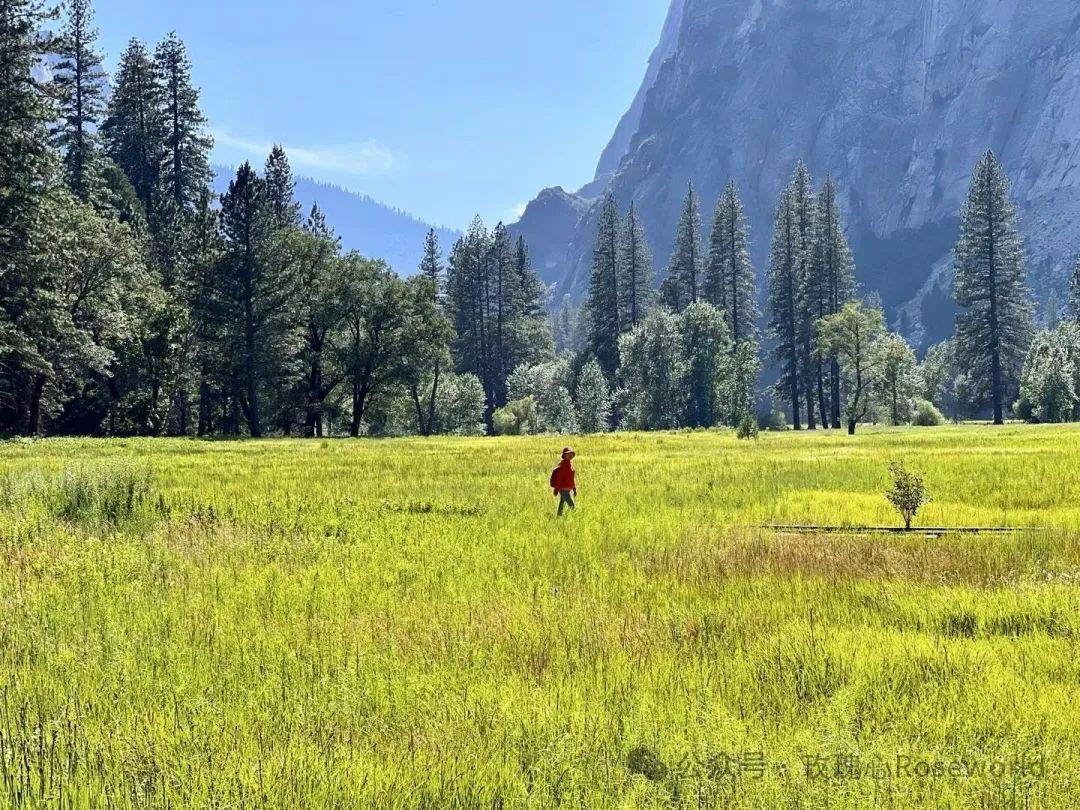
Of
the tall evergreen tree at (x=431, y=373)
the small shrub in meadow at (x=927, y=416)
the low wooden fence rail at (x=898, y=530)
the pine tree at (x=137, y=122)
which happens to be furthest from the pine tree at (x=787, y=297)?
the low wooden fence rail at (x=898, y=530)

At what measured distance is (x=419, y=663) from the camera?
5.96 metres

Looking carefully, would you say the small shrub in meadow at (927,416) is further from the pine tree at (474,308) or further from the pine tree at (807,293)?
the pine tree at (474,308)

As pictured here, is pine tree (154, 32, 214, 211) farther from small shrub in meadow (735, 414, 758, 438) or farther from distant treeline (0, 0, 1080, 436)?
small shrub in meadow (735, 414, 758, 438)

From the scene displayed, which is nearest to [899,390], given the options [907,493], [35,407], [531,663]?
[907,493]

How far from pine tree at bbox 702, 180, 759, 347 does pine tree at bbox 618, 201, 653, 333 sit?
9.96 m

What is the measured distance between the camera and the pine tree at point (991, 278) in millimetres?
71938

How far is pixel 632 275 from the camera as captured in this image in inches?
3858

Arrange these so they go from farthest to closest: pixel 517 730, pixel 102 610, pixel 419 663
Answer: pixel 102 610
pixel 419 663
pixel 517 730

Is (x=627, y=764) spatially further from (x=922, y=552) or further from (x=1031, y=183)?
(x=1031, y=183)

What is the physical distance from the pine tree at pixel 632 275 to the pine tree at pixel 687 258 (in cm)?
396

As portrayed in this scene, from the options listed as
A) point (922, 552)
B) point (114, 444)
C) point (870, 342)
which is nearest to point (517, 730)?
point (922, 552)

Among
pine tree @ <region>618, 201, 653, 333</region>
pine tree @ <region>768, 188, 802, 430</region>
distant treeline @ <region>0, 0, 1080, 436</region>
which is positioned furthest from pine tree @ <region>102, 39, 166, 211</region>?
pine tree @ <region>768, 188, 802, 430</region>

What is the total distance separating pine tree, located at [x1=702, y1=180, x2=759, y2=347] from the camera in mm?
90375

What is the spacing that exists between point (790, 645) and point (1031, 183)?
231864 mm
